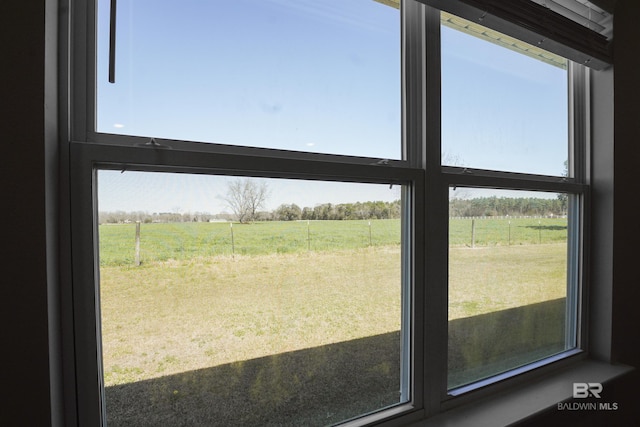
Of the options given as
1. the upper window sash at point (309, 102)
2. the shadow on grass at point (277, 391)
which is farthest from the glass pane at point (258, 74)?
the shadow on grass at point (277, 391)

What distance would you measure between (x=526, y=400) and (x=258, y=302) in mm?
1251

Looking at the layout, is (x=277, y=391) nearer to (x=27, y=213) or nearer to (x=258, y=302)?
(x=258, y=302)

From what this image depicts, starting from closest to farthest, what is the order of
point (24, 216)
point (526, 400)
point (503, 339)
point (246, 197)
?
point (24, 216), point (246, 197), point (526, 400), point (503, 339)

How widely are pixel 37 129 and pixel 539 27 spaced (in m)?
1.76

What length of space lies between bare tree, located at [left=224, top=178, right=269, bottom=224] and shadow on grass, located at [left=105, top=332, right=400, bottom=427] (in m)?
0.44

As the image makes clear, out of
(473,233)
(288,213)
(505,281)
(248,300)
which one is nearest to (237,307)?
(248,300)

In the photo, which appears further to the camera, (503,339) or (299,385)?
(503,339)

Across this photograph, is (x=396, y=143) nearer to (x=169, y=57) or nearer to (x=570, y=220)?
(x=169, y=57)

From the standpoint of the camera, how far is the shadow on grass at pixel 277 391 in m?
0.91

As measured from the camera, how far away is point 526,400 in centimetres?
146

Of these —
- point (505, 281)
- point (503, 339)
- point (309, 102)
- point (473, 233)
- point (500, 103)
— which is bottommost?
point (503, 339)

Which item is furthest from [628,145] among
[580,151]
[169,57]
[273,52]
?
[169,57]

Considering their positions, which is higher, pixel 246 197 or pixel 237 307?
pixel 246 197

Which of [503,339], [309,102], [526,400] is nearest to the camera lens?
[309,102]
